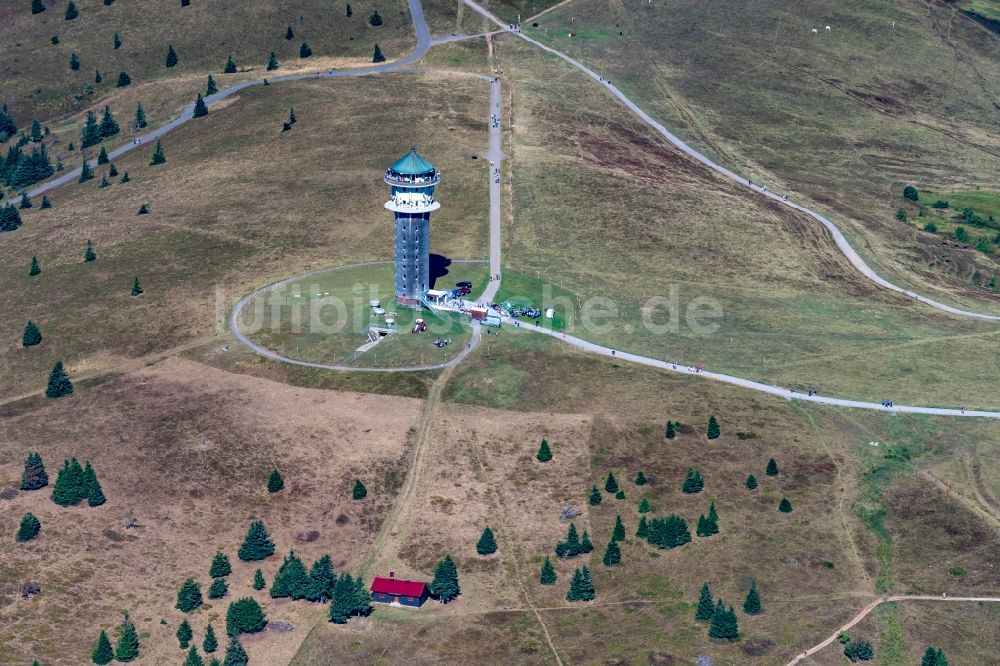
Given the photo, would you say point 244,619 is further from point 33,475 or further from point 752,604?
point 752,604

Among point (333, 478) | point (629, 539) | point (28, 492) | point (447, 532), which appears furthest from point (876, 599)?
point (28, 492)

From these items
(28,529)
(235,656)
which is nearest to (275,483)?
(28,529)

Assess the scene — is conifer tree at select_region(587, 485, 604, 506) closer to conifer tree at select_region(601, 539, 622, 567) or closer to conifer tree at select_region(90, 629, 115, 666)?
conifer tree at select_region(601, 539, 622, 567)

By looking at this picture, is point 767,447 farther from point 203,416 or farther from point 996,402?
point 203,416

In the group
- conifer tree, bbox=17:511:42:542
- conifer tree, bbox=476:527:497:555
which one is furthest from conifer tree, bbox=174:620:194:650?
conifer tree, bbox=476:527:497:555

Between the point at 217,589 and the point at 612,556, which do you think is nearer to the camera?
the point at 217,589

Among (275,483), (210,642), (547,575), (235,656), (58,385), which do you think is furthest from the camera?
(58,385)
